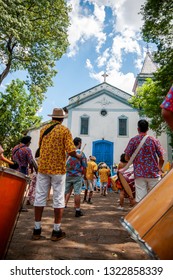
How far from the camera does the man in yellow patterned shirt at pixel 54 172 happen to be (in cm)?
346

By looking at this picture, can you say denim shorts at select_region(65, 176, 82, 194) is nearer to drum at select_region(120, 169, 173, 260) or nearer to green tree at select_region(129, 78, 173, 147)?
drum at select_region(120, 169, 173, 260)

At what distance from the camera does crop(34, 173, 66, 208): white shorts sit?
3.47 meters

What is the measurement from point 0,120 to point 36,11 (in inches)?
345

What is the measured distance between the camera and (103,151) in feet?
72.4

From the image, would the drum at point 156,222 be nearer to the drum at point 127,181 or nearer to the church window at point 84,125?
the drum at point 127,181

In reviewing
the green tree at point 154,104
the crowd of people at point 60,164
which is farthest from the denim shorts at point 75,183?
the green tree at point 154,104

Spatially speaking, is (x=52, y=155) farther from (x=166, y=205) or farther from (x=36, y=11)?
(x=36, y=11)

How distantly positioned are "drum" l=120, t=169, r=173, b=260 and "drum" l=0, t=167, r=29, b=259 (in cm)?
119

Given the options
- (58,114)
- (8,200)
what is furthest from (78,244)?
(58,114)

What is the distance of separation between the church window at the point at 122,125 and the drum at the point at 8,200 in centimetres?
2090

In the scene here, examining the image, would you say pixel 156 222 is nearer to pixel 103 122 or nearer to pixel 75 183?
pixel 75 183

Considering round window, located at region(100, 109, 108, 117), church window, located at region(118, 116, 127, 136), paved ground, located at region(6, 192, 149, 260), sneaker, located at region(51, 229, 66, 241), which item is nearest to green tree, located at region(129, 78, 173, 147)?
church window, located at region(118, 116, 127, 136)

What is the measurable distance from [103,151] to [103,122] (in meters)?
3.05

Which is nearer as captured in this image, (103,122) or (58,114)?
(58,114)
